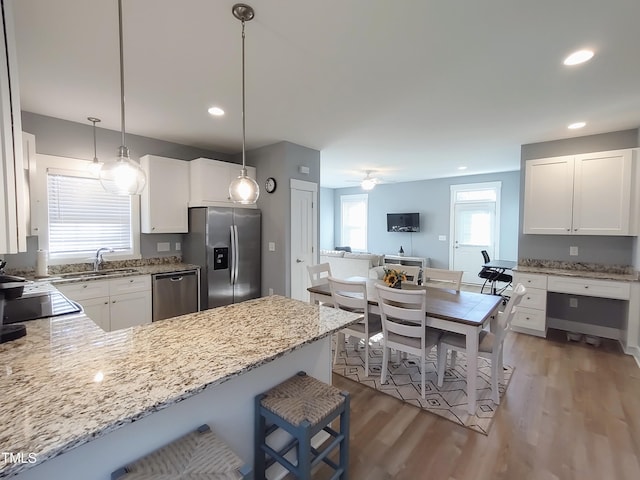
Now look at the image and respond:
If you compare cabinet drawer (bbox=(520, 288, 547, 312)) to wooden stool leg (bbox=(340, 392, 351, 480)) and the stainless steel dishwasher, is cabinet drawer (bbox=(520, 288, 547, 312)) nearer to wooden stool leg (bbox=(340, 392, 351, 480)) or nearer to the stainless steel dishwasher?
wooden stool leg (bbox=(340, 392, 351, 480))

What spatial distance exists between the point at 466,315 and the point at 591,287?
7.62 feet

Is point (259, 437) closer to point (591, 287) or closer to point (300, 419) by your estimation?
point (300, 419)

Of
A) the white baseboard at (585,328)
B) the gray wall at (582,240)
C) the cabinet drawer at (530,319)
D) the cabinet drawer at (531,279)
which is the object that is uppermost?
the gray wall at (582,240)

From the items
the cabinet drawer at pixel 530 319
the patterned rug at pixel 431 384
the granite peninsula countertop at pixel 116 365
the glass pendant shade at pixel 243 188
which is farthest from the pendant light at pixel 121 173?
the cabinet drawer at pixel 530 319

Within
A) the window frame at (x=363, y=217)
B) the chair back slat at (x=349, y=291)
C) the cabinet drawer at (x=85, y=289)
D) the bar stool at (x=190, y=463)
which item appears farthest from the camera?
the window frame at (x=363, y=217)

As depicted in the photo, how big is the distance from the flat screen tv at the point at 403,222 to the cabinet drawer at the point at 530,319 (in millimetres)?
4142

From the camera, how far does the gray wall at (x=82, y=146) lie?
3.17 meters

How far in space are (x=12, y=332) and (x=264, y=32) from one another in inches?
84.3

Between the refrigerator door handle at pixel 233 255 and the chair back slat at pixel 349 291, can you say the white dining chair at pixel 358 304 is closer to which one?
the chair back slat at pixel 349 291

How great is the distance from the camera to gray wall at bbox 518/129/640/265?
3668 millimetres

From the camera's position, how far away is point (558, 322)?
416 cm

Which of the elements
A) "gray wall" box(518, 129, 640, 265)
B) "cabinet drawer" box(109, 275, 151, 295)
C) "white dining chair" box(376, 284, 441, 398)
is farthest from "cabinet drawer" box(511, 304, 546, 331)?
"cabinet drawer" box(109, 275, 151, 295)

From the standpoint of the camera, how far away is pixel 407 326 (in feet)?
8.20

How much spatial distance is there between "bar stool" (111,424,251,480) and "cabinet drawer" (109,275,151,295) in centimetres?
269
